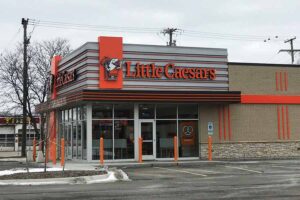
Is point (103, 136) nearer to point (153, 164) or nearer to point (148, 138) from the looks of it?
point (148, 138)

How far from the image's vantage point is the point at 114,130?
25.6 metres

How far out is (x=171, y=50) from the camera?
2644 cm

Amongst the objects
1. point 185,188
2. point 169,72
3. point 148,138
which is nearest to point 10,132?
point 148,138

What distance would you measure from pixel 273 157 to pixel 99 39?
1194 centimetres

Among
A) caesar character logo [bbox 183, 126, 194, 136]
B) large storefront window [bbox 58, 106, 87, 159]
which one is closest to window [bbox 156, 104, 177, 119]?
caesar character logo [bbox 183, 126, 194, 136]

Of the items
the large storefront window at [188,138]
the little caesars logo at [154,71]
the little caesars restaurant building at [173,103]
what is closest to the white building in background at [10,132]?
the little caesars restaurant building at [173,103]

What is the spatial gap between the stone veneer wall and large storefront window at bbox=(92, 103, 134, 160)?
4237 millimetres

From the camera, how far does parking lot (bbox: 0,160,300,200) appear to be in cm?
1227

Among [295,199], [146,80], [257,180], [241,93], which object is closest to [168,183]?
[257,180]

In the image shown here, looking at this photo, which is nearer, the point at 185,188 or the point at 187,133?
the point at 185,188

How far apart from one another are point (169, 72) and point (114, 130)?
429 cm

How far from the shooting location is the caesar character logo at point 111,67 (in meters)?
25.0

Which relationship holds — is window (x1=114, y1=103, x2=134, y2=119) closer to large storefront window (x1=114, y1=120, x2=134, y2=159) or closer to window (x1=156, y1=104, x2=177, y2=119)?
large storefront window (x1=114, y1=120, x2=134, y2=159)

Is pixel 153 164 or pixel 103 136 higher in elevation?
pixel 103 136
